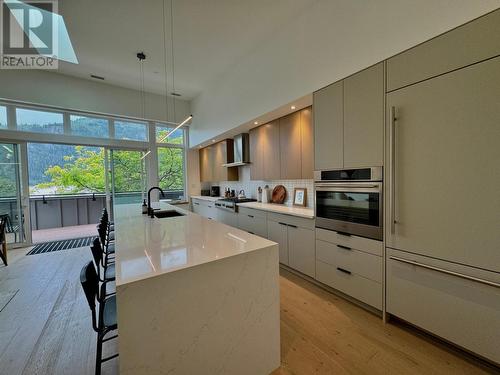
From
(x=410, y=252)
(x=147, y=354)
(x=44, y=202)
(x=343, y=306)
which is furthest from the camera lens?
(x=44, y=202)

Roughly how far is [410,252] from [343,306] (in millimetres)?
967

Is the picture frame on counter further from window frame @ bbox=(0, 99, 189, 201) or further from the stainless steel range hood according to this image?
window frame @ bbox=(0, 99, 189, 201)

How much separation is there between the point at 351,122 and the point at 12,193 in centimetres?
651

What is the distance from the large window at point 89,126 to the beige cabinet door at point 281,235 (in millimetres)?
4905

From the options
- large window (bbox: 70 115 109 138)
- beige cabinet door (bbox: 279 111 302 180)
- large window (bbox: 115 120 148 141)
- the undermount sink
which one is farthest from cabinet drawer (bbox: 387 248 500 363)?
large window (bbox: 70 115 109 138)

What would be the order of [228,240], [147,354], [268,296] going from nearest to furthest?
1. [147,354]
2. [268,296]
3. [228,240]

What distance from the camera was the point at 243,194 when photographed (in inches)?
204

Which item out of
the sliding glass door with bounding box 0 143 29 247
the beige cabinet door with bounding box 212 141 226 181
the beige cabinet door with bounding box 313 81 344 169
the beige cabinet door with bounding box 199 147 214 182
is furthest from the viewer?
the beige cabinet door with bounding box 199 147 214 182

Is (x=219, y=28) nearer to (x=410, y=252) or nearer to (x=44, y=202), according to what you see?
Result: (x=410, y=252)

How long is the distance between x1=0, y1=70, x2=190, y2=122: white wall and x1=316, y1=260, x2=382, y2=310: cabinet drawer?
5.64 meters

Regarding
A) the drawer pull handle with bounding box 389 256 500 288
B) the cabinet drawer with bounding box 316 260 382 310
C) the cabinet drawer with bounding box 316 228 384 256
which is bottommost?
the cabinet drawer with bounding box 316 260 382 310

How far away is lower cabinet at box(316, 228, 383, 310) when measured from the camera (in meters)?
2.08

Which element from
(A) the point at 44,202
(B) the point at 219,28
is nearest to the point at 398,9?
(B) the point at 219,28

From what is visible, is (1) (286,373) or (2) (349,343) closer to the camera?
(1) (286,373)
